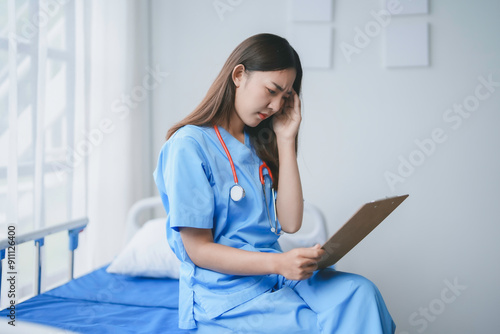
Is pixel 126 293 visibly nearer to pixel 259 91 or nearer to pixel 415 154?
pixel 259 91

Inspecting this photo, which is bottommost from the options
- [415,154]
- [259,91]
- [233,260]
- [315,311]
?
[315,311]

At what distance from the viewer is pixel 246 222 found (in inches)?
43.1

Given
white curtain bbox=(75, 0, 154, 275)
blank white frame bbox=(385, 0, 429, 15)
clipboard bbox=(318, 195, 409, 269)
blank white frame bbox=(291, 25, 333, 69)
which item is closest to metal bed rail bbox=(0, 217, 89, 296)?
white curtain bbox=(75, 0, 154, 275)

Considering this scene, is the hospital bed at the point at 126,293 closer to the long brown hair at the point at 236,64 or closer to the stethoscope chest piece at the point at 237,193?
the stethoscope chest piece at the point at 237,193

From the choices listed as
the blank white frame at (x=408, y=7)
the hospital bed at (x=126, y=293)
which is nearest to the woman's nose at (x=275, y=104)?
the hospital bed at (x=126, y=293)

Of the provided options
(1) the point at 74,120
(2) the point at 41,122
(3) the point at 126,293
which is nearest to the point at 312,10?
(1) the point at 74,120

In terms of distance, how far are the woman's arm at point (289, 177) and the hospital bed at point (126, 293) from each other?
17.0 inches

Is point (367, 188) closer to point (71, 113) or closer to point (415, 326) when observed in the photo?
point (415, 326)

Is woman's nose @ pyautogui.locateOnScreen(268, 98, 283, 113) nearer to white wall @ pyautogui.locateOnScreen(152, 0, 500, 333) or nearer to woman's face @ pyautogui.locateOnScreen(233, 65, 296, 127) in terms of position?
woman's face @ pyautogui.locateOnScreen(233, 65, 296, 127)

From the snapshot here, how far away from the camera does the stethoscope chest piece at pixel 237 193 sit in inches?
41.6

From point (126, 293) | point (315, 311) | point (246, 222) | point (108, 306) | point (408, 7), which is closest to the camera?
point (315, 311)

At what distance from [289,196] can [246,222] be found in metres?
0.19

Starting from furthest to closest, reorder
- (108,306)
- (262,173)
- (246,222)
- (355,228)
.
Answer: (108,306), (262,173), (246,222), (355,228)

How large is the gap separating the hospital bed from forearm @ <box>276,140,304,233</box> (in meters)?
0.42
